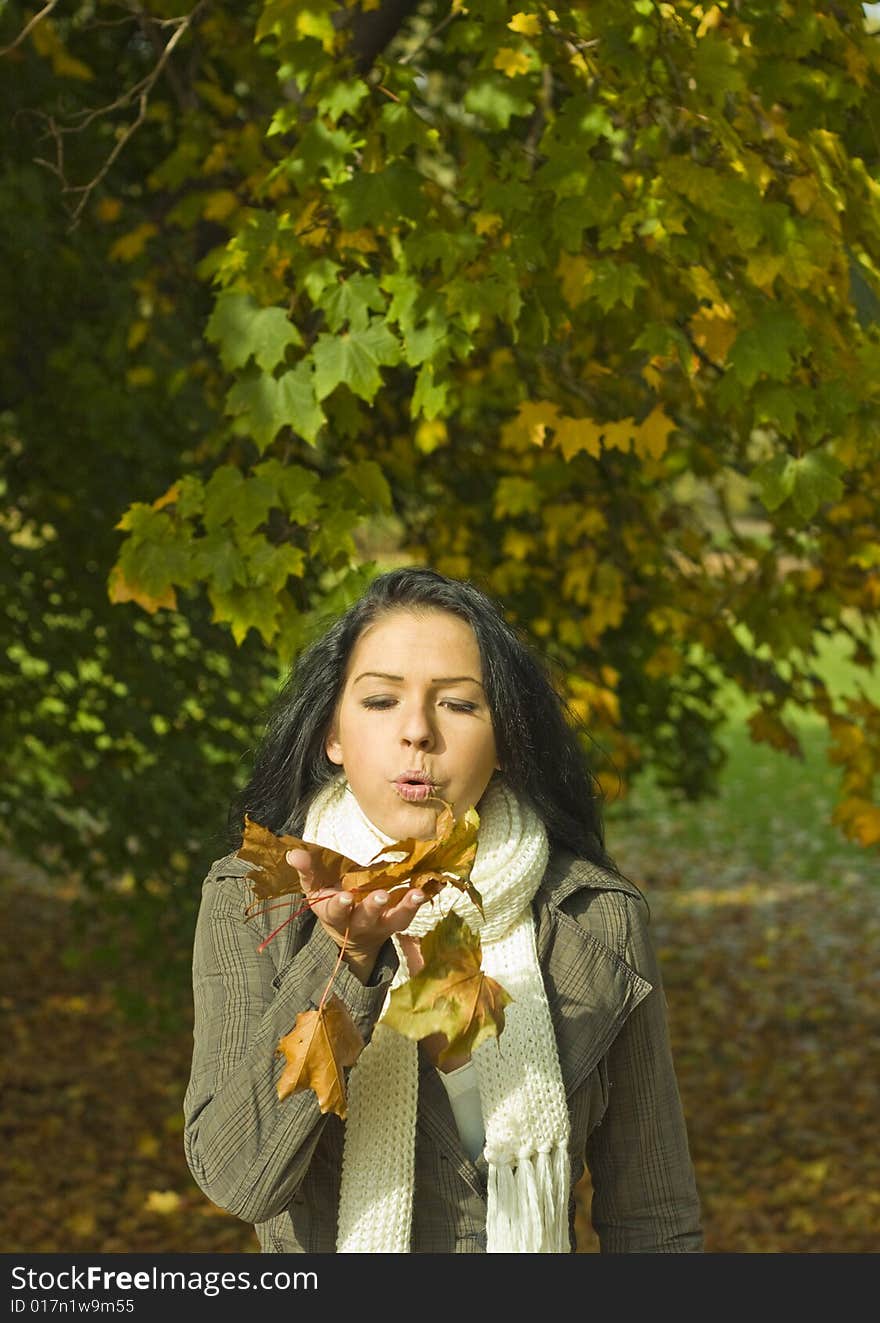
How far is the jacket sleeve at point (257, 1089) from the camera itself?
4.90 feet

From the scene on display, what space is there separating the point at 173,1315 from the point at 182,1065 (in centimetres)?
536

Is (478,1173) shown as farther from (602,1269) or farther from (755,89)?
(755,89)

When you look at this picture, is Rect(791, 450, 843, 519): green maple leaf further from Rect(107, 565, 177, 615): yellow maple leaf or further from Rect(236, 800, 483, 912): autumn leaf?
Rect(236, 800, 483, 912): autumn leaf

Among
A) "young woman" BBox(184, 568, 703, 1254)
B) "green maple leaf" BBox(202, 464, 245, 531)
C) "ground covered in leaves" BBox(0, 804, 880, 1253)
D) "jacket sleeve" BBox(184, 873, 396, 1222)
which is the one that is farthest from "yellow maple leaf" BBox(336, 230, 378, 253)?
"ground covered in leaves" BBox(0, 804, 880, 1253)

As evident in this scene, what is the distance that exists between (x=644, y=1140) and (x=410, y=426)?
11.4 ft

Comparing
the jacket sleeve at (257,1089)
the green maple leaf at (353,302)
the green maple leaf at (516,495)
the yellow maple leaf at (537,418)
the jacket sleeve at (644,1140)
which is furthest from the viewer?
the green maple leaf at (516,495)

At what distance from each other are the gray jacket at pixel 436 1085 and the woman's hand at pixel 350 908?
3.7 inches

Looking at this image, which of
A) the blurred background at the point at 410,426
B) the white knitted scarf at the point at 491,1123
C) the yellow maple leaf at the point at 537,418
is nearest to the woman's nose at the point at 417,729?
the white knitted scarf at the point at 491,1123

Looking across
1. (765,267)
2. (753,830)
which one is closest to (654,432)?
(765,267)

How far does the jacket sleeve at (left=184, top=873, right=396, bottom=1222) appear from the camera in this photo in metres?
1.49

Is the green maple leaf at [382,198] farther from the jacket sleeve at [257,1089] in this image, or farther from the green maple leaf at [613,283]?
the jacket sleeve at [257,1089]

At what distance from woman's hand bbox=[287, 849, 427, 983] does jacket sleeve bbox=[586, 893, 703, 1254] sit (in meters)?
0.44

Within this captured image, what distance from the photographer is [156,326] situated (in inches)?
164

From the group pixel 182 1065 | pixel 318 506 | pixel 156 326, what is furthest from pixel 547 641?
pixel 182 1065
